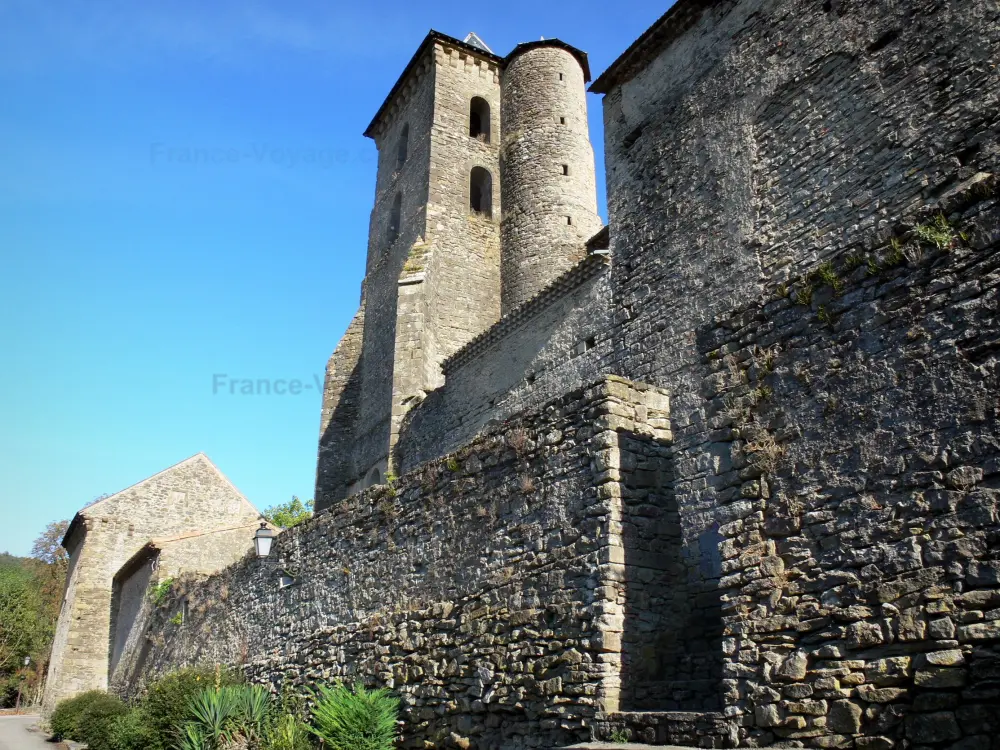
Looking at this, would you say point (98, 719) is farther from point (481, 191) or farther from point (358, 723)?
point (481, 191)

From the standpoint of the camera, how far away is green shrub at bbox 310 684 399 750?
25.4ft

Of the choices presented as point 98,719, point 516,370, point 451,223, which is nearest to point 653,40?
point 516,370

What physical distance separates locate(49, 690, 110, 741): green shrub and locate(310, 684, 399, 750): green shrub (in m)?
13.6

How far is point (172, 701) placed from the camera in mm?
11438

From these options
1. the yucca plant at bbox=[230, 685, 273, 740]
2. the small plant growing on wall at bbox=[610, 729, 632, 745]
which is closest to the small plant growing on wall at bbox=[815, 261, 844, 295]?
the small plant growing on wall at bbox=[610, 729, 632, 745]

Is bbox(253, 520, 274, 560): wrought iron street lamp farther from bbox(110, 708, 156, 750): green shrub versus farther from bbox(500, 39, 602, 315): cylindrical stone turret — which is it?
bbox(500, 39, 602, 315): cylindrical stone turret

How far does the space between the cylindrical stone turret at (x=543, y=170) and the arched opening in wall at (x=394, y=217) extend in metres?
3.37

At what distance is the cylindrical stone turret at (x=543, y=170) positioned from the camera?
22.9 metres

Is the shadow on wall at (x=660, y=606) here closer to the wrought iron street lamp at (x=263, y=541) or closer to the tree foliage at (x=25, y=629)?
the wrought iron street lamp at (x=263, y=541)

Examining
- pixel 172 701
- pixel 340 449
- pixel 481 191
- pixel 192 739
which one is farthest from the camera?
pixel 481 191

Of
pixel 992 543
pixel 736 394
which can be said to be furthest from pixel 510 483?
pixel 992 543

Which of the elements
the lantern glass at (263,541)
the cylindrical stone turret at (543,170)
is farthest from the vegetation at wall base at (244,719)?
the cylindrical stone turret at (543,170)

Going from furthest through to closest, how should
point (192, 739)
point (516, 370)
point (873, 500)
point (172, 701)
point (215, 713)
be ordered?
point (516, 370) < point (172, 701) < point (215, 713) < point (192, 739) < point (873, 500)

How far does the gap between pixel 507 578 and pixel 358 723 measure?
2.19 meters
